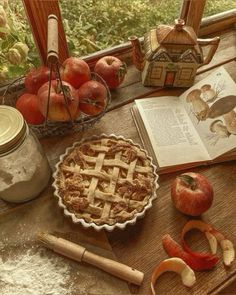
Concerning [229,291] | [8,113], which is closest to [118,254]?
[8,113]

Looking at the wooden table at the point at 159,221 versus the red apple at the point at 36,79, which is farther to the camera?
the red apple at the point at 36,79

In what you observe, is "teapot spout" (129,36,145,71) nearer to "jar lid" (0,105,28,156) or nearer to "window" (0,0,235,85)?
"window" (0,0,235,85)

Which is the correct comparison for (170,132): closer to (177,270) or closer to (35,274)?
(177,270)

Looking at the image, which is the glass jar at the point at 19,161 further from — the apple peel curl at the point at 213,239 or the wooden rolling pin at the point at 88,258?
the apple peel curl at the point at 213,239

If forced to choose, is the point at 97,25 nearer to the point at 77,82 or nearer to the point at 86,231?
the point at 77,82

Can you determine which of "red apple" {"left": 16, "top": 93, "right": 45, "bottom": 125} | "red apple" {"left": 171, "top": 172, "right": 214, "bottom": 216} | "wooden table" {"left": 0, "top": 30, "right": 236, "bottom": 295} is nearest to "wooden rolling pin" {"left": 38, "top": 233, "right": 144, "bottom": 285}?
"wooden table" {"left": 0, "top": 30, "right": 236, "bottom": 295}

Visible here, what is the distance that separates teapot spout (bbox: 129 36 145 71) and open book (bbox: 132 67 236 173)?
0.37 ft

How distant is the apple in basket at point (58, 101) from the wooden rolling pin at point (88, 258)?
26cm

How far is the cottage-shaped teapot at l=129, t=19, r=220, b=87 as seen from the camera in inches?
30.9

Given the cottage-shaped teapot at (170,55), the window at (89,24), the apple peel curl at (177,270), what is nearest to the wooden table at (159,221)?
the apple peel curl at (177,270)

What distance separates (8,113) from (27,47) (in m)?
0.33

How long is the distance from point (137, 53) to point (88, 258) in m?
0.57

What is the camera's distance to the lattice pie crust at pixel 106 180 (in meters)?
0.60

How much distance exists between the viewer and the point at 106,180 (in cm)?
66
